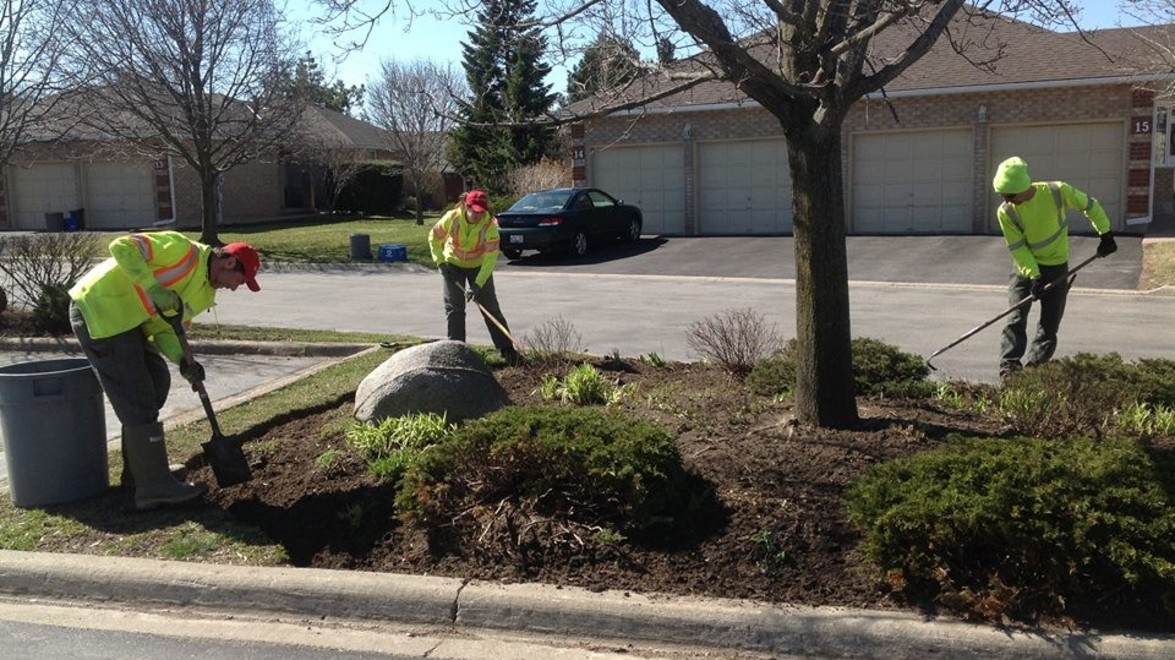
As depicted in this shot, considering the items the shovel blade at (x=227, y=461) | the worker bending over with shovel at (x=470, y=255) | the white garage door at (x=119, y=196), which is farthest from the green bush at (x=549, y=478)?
the white garage door at (x=119, y=196)

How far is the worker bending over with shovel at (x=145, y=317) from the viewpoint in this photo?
562 centimetres

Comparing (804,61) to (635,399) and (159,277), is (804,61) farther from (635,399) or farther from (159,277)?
(159,277)

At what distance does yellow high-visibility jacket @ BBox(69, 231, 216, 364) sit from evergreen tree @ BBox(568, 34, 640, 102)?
2620mm

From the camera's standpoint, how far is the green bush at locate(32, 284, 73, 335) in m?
12.2

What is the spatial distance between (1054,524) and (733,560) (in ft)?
4.23

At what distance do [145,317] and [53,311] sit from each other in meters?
7.54

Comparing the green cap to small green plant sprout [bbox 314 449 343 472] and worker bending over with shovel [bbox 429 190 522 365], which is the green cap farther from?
small green plant sprout [bbox 314 449 343 472]

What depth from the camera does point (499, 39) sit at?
6.91 metres

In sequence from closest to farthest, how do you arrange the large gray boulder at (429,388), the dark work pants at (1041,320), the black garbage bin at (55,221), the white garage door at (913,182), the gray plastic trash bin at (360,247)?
1. the large gray boulder at (429,388)
2. the dark work pants at (1041,320)
3. the gray plastic trash bin at (360,247)
4. the white garage door at (913,182)
5. the black garbage bin at (55,221)

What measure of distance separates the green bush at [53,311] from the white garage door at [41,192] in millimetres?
27085

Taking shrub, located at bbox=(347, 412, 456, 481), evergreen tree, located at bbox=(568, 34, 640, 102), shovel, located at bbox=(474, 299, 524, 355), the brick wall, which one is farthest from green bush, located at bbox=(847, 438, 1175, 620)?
the brick wall

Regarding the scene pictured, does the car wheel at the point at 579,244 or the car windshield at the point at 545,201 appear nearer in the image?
the car wheel at the point at 579,244

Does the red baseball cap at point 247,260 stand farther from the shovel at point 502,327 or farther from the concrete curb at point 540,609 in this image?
the shovel at point 502,327

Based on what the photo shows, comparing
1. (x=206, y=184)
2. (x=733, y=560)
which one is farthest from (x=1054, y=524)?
(x=206, y=184)
